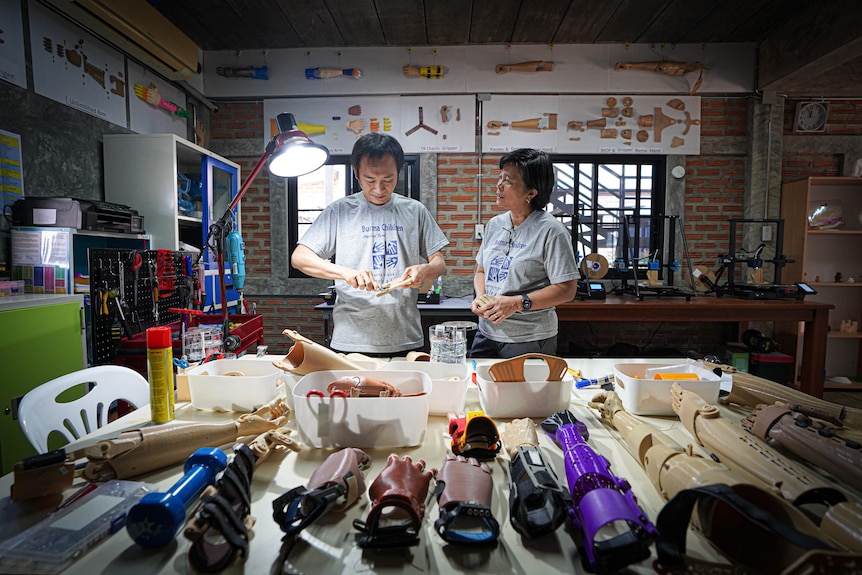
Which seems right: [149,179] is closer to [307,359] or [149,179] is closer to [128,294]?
[128,294]

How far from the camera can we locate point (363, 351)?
1959mm

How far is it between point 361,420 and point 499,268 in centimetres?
128

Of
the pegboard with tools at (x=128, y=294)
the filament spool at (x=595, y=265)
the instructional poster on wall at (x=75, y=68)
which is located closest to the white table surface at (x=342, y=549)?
the pegboard with tools at (x=128, y=294)

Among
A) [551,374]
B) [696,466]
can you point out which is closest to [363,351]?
[551,374]

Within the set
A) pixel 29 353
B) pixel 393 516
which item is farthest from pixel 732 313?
pixel 29 353

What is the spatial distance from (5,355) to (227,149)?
3.21 meters

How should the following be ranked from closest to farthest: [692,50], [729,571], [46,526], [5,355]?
[729,571]
[46,526]
[5,355]
[692,50]

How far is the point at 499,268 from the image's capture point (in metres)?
2.12

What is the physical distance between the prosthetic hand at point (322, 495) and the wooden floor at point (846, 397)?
498 cm

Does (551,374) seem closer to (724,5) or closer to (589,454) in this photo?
(589,454)

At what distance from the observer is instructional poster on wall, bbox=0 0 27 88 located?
2.43 meters

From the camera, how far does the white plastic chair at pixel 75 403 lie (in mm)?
1226

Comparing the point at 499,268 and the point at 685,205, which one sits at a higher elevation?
the point at 685,205

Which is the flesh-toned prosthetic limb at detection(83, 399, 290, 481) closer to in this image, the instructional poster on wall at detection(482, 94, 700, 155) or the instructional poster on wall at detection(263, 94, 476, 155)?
the instructional poster on wall at detection(263, 94, 476, 155)
